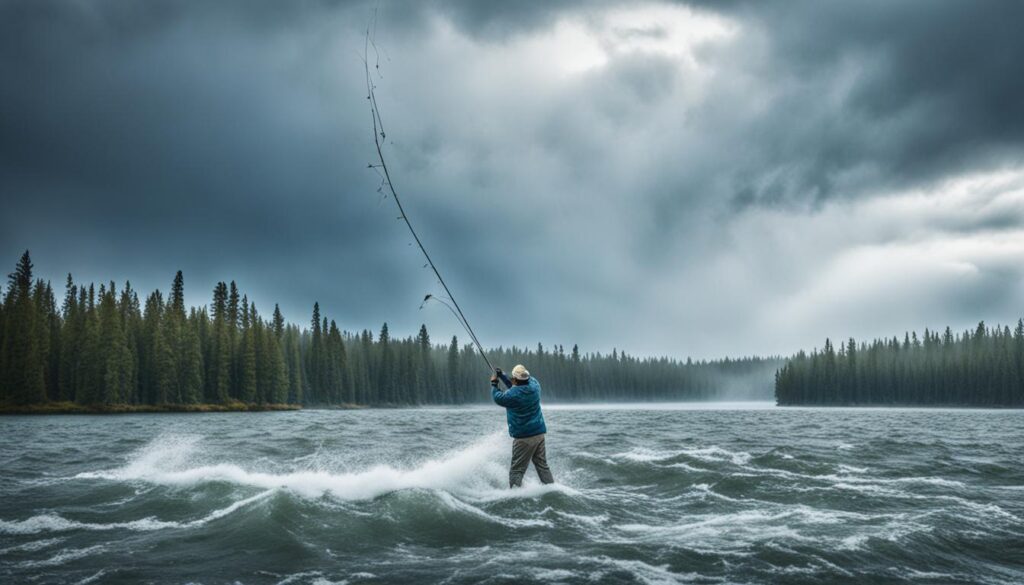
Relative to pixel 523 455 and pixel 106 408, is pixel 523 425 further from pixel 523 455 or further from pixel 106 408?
pixel 106 408

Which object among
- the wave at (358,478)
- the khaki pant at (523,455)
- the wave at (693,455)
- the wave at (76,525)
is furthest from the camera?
the wave at (693,455)

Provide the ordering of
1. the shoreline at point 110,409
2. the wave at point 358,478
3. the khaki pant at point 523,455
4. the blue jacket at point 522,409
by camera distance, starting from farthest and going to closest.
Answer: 1. the shoreline at point 110,409
2. the khaki pant at point 523,455
3. the blue jacket at point 522,409
4. the wave at point 358,478

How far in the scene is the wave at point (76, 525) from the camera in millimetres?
13821

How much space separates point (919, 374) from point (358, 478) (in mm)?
172843

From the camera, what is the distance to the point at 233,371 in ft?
384

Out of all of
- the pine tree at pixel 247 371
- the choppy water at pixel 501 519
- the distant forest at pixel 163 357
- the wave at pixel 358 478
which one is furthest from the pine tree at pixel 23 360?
the wave at pixel 358 478

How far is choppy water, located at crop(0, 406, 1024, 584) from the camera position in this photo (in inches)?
439

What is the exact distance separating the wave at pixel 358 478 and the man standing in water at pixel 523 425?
0.48 m

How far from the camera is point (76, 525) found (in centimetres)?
1427

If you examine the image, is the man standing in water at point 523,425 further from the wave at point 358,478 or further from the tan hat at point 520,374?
the wave at point 358,478

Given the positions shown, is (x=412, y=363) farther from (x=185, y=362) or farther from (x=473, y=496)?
(x=473, y=496)

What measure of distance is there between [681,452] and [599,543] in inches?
621

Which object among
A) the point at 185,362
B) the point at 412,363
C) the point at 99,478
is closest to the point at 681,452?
the point at 99,478

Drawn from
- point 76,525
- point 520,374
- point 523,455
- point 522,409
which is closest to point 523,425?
point 522,409
